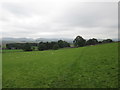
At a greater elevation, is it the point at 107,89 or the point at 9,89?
the point at 107,89

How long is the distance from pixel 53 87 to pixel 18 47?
46.9 m

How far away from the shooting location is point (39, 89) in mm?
4434

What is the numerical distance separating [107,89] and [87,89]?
964 millimetres

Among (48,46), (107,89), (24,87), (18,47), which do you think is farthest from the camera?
(48,46)

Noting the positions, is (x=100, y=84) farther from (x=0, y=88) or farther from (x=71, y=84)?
(x=0, y=88)

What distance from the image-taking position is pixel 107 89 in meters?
4.04

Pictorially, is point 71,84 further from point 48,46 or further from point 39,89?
point 48,46

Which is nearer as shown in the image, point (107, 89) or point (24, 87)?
point (107, 89)

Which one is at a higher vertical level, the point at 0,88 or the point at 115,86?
the point at 115,86

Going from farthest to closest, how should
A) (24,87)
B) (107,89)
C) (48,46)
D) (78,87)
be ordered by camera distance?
(48,46)
(24,87)
(78,87)
(107,89)

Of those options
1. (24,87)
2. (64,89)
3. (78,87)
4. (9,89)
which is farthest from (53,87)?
(9,89)

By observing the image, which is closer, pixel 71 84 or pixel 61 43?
pixel 71 84

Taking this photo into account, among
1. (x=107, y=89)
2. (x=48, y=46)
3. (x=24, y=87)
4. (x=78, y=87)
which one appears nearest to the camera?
(x=107, y=89)

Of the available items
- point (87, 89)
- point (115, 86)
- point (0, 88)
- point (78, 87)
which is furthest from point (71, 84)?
point (0, 88)
